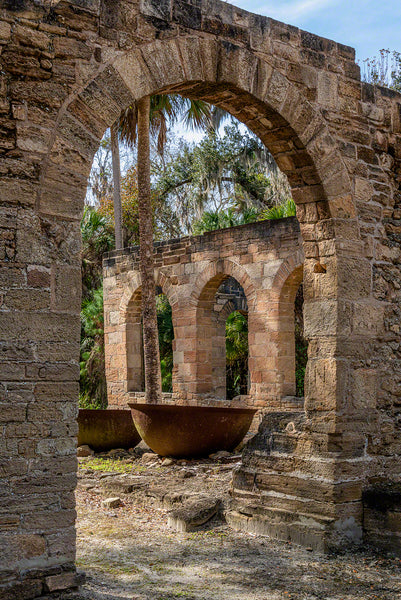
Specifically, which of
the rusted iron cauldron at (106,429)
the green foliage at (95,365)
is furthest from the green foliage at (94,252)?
the rusted iron cauldron at (106,429)

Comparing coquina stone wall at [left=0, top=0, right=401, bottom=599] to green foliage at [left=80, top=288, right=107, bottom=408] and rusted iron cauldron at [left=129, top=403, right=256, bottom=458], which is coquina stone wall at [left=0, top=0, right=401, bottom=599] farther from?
green foliage at [left=80, top=288, right=107, bottom=408]

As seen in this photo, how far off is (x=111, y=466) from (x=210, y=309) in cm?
483

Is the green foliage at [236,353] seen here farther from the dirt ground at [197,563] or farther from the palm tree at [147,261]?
the dirt ground at [197,563]

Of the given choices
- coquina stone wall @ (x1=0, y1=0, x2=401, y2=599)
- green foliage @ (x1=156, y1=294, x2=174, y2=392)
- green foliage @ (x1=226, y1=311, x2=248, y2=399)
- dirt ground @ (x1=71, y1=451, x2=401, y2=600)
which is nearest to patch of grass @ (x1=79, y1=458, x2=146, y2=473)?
dirt ground @ (x1=71, y1=451, x2=401, y2=600)

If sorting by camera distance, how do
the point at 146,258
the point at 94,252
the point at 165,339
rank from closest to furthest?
the point at 146,258 < the point at 165,339 < the point at 94,252

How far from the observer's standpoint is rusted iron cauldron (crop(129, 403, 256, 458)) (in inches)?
338

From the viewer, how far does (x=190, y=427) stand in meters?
8.70

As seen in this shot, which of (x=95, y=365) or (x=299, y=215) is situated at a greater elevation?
(x=299, y=215)

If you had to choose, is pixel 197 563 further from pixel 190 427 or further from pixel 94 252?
pixel 94 252

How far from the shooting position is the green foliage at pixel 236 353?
15578 millimetres

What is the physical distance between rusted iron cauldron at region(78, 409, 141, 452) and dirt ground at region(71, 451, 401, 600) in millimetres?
2707

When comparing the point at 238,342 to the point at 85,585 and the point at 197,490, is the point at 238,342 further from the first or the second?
the point at 85,585

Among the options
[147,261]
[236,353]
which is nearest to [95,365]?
[236,353]

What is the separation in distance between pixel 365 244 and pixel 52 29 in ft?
9.74
